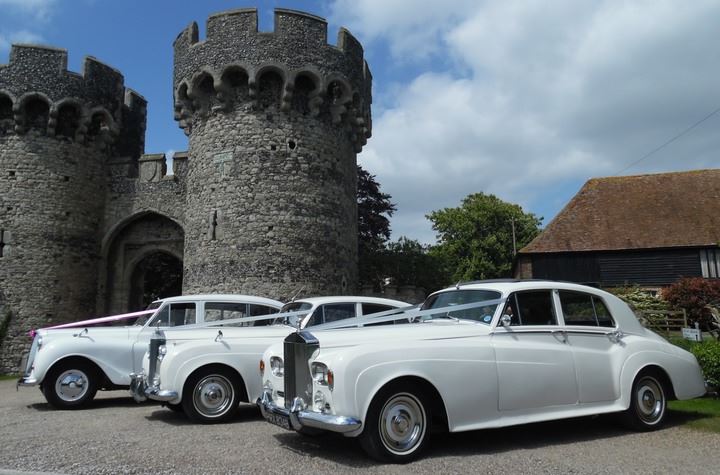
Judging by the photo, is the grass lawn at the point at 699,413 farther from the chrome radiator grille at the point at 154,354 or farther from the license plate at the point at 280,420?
the chrome radiator grille at the point at 154,354

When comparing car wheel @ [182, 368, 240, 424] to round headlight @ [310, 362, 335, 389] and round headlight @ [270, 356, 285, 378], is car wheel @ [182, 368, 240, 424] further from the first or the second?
round headlight @ [310, 362, 335, 389]

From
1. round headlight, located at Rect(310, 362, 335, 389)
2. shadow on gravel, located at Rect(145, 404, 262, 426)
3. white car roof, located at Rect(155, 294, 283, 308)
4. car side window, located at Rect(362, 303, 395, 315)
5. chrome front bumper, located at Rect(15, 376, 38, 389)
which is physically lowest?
shadow on gravel, located at Rect(145, 404, 262, 426)

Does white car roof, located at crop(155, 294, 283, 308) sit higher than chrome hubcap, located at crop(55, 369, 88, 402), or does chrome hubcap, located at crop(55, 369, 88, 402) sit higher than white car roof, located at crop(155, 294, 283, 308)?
white car roof, located at crop(155, 294, 283, 308)

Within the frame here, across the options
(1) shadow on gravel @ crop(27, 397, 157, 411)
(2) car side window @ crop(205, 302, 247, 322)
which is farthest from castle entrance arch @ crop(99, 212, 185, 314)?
(2) car side window @ crop(205, 302, 247, 322)

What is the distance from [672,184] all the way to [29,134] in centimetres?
2497

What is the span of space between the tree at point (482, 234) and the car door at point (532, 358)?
116 feet

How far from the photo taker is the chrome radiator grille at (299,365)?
5.25m

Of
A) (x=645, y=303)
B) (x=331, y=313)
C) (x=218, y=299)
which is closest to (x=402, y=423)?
(x=331, y=313)

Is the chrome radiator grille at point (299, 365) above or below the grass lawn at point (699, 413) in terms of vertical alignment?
above

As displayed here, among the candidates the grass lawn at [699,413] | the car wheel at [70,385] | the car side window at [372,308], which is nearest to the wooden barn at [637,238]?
the grass lawn at [699,413]

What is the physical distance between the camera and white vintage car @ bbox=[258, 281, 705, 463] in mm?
4941

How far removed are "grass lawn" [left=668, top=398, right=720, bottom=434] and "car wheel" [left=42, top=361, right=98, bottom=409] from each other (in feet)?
27.4

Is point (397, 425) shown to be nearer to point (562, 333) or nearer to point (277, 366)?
point (277, 366)

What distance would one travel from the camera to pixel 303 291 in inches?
609
